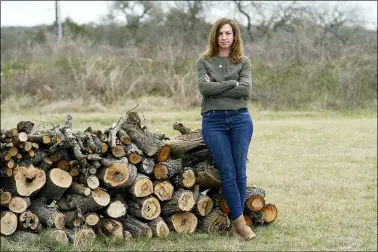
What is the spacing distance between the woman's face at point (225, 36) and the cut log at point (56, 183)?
1.79 m

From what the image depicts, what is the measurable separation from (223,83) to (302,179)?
12.9 feet

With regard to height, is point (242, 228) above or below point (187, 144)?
below

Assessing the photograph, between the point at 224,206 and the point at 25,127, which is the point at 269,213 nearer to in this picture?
the point at 224,206

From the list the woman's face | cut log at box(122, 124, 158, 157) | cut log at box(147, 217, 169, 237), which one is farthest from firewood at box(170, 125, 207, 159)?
the woman's face

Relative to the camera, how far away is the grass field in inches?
220

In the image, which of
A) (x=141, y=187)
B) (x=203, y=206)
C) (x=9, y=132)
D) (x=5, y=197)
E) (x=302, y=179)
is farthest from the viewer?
(x=302, y=179)

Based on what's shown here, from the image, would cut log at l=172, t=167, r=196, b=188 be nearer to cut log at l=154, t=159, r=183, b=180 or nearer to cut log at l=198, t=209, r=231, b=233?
cut log at l=154, t=159, r=183, b=180

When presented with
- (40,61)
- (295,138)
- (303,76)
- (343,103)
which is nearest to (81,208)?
(295,138)

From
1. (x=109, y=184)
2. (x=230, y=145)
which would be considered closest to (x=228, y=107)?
(x=230, y=145)

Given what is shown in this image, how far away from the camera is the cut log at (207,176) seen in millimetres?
5848

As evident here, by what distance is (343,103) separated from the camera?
759 inches

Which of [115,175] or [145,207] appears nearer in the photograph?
[115,175]

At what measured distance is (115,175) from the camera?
5352mm

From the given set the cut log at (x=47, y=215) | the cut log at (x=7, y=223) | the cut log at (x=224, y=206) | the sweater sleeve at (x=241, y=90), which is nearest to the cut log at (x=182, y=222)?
the cut log at (x=224, y=206)
